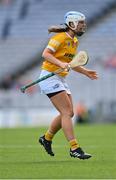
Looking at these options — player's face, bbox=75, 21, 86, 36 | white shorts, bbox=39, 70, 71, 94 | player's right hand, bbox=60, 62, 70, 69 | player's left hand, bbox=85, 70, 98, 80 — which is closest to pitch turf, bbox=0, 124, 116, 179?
white shorts, bbox=39, 70, 71, 94

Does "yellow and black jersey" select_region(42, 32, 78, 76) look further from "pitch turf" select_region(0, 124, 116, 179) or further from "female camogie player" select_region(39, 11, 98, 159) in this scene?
"pitch turf" select_region(0, 124, 116, 179)

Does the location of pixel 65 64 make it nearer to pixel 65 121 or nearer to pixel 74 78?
pixel 65 121

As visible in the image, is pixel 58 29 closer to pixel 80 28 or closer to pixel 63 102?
pixel 80 28

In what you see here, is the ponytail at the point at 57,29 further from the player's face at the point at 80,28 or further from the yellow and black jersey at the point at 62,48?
the player's face at the point at 80,28

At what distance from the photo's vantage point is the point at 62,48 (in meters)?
11.4

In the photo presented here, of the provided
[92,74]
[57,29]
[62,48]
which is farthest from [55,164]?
[57,29]

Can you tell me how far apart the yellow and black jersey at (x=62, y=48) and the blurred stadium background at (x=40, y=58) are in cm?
1617

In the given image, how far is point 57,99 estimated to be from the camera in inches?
448

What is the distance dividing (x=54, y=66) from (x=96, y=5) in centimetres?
2531

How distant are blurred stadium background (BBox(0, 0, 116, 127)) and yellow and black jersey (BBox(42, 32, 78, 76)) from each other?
16174 millimetres

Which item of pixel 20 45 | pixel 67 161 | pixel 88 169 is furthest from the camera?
pixel 20 45

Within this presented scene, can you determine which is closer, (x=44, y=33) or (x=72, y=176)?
(x=72, y=176)

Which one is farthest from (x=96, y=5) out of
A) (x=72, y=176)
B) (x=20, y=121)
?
(x=72, y=176)

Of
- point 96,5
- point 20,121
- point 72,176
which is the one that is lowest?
point 20,121
